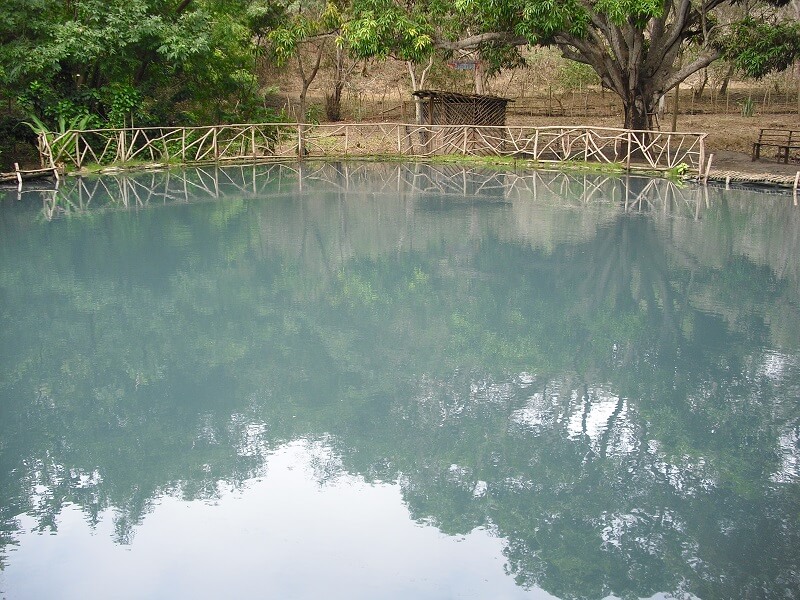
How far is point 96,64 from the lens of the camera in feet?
62.1

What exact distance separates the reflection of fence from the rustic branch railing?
99cm

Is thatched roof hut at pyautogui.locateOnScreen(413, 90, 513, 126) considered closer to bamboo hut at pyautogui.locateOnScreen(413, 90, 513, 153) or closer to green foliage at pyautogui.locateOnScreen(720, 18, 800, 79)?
bamboo hut at pyautogui.locateOnScreen(413, 90, 513, 153)

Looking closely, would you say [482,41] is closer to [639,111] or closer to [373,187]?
[639,111]

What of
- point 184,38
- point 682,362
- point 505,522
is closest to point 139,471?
point 505,522

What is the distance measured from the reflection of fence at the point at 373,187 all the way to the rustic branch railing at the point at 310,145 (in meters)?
0.99

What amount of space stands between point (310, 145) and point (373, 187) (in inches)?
261

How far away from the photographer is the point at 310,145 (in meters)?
22.0

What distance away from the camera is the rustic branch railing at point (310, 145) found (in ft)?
58.6

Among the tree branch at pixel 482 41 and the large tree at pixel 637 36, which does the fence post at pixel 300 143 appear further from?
the large tree at pixel 637 36

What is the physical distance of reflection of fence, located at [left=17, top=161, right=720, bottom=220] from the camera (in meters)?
14.2

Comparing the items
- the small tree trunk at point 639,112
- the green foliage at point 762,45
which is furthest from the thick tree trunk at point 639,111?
the green foliage at point 762,45

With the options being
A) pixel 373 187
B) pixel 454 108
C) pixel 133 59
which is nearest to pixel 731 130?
pixel 454 108

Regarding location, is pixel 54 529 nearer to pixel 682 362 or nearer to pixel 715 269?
pixel 682 362

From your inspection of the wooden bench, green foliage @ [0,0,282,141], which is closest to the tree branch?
green foliage @ [0,0,282,141]
